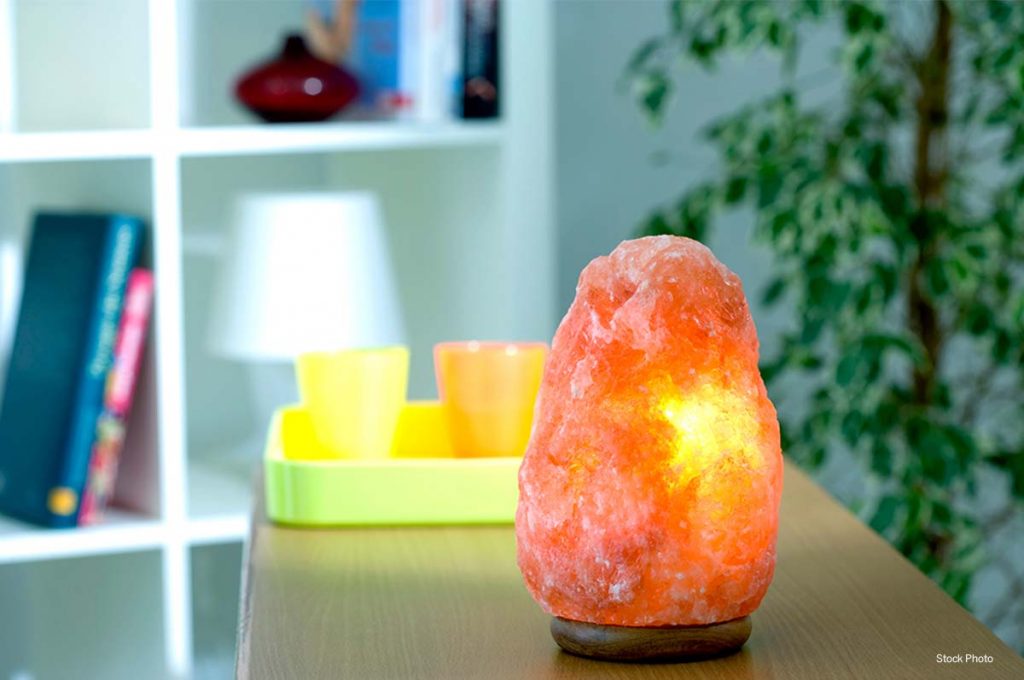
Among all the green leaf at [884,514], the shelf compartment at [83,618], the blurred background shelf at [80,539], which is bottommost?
the shelf compartment at [83,618]

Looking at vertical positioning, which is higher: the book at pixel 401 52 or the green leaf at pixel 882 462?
the book at pixel 401 52

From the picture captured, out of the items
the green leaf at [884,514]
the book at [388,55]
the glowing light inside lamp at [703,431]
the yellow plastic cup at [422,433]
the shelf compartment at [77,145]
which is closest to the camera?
the glowing light inside lamp at [703,431]

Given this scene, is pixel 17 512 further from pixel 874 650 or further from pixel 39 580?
pixel 874 650

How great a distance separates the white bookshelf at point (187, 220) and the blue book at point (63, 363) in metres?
0.04

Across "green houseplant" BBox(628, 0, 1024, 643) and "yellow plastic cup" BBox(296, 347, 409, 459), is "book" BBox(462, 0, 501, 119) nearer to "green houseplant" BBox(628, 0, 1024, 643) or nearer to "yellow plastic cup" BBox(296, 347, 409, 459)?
"green houseplant" BBox(628, 0, 1024, 643)

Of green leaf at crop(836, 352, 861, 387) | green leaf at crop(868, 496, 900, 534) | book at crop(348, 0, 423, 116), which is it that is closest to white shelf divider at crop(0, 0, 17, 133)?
book at crop(348, 0, 423, 116)

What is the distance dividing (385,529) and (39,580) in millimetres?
1082

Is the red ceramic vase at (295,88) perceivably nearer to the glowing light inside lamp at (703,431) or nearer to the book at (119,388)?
the book at (119,388)

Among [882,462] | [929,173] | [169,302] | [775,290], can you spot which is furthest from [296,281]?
[929,173]

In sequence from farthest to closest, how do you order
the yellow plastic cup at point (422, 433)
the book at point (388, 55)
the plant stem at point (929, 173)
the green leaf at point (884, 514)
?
1. the plant stem at point (929, 173)
2. the book at point (388, 55)
3. the green leaf at point (884, 514)
4. the yellow plastic cup at point (422, 433)

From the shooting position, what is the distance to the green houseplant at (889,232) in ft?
5.74

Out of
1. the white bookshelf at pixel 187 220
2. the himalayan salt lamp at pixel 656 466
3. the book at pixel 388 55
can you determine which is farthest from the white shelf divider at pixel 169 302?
the himalayan salt lamp at pixel 656 466

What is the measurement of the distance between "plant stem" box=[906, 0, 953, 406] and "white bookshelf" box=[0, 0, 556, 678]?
55cm

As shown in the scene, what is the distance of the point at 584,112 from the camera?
2287 millimetres
